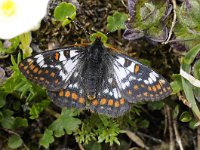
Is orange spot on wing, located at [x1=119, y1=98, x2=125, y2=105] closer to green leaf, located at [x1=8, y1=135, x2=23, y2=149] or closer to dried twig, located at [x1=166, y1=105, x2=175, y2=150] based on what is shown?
dried twig, located at [x1=166, y1=105, x2=175, y2=150]

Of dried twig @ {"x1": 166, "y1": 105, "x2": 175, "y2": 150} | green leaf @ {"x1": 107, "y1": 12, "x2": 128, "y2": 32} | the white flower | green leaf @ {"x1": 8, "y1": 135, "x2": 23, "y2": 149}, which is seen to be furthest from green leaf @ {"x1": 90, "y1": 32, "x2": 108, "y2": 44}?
green leaf @ {"x1": 8, "y1": 135, "x2": 23, "y2": 149}

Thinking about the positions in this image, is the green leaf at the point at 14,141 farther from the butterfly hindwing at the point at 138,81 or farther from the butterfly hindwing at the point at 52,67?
the butterfly hindwing at the point at 138,81

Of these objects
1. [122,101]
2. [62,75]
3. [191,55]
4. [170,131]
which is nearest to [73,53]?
[62,75]

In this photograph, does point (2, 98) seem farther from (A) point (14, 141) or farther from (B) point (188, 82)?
(B) point (188, 82)

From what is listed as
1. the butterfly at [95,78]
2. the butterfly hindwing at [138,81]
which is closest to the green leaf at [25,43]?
the butterfly at [95,78]

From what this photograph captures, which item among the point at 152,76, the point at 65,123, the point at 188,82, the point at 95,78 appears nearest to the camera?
the point at 152,76

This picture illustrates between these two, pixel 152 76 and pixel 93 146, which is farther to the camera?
pixel 93 146

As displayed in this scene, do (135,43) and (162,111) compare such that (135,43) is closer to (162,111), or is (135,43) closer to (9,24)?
(162,111)
